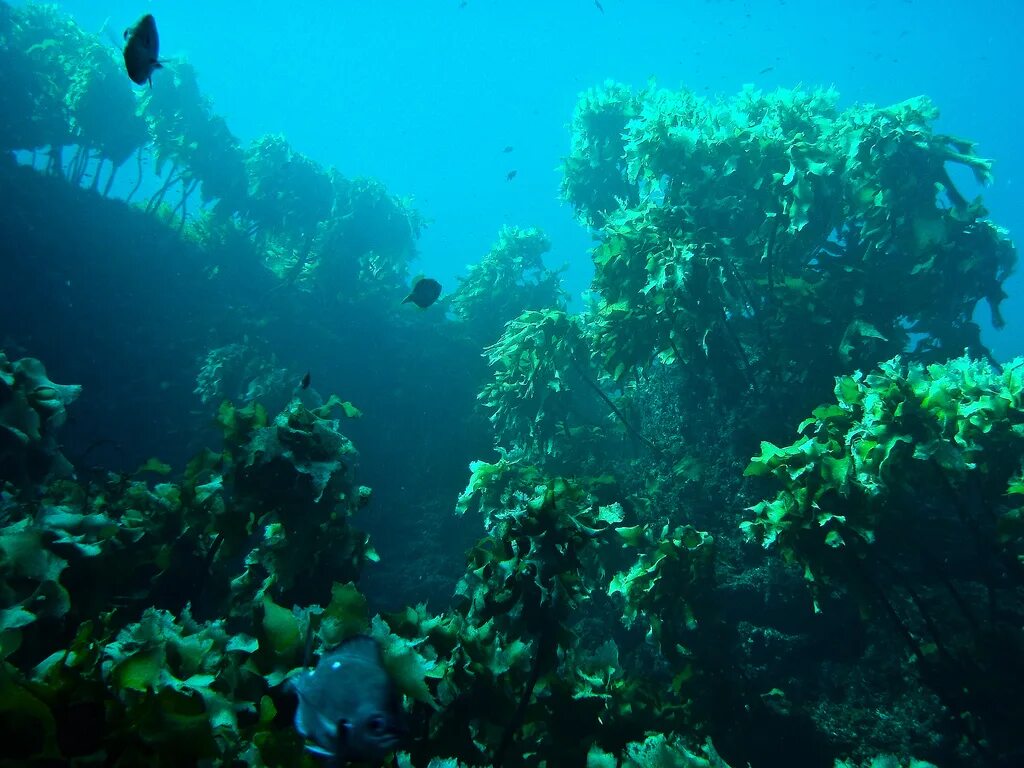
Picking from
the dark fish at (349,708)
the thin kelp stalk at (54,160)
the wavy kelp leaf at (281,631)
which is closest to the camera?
the dark fish at (349,708)

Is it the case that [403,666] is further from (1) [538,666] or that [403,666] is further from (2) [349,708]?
(2) [349,708]

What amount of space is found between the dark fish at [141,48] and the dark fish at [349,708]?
3.55 meters

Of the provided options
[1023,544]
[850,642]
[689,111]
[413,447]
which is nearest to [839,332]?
[1023,544]

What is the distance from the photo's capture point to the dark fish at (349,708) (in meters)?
1.67

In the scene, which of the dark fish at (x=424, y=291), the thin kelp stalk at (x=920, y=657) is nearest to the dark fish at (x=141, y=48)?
the dark fish at (x=424, y=291)

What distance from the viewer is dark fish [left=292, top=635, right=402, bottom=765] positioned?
5.48 feet

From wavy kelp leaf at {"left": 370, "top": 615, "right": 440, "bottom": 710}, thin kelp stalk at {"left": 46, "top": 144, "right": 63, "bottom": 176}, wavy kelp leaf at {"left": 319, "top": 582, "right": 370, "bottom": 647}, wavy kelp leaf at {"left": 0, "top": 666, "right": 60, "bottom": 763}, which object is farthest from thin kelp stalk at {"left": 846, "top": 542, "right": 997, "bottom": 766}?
thin kelp stalk at {"left": 46, "top": 144, "right": 63, "bottom": 176}

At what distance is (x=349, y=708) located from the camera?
174 centimetres

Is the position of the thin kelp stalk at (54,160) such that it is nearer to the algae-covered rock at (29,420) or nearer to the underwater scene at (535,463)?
the underwater scene at (535,463)

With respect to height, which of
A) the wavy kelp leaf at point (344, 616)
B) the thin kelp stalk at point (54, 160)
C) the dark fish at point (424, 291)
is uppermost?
the thin kelp stalk at point (54, 160)

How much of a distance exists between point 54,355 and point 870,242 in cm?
1653

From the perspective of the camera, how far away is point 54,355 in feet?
39.2

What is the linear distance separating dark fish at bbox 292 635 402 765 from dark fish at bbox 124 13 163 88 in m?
3.55

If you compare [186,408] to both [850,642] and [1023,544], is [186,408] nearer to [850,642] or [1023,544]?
[850,642]
